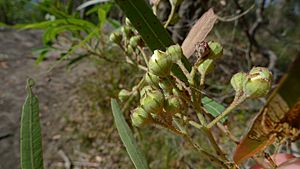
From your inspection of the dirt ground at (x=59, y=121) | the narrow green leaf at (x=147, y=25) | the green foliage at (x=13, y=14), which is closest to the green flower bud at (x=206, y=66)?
the narrow green leaf at (x=147, y=25)

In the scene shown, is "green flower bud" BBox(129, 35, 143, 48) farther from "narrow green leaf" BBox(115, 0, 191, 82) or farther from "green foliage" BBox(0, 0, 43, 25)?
"green foliage" BBox(0, 0, 43, 25)

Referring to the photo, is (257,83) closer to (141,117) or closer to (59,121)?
(141,117)

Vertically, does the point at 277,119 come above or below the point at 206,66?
below

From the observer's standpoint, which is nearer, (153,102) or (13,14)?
(153,102)

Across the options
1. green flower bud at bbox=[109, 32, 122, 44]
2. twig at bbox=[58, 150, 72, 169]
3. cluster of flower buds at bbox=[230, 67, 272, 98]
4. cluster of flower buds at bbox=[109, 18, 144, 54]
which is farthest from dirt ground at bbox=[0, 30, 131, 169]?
cluster of flower buds at bbox=[230, 67, 272, 98]

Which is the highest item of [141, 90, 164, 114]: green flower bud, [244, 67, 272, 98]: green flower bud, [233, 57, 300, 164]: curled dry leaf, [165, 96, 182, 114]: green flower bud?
[141, 90, 164, 114]: green flower bud

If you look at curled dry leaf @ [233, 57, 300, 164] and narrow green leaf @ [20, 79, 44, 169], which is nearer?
curled dry leaf @ [233, 57, 300, 164]

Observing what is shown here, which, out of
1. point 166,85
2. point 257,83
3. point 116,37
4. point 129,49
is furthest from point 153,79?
point 116,37

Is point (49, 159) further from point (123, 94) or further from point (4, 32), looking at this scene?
point (4, 32)
